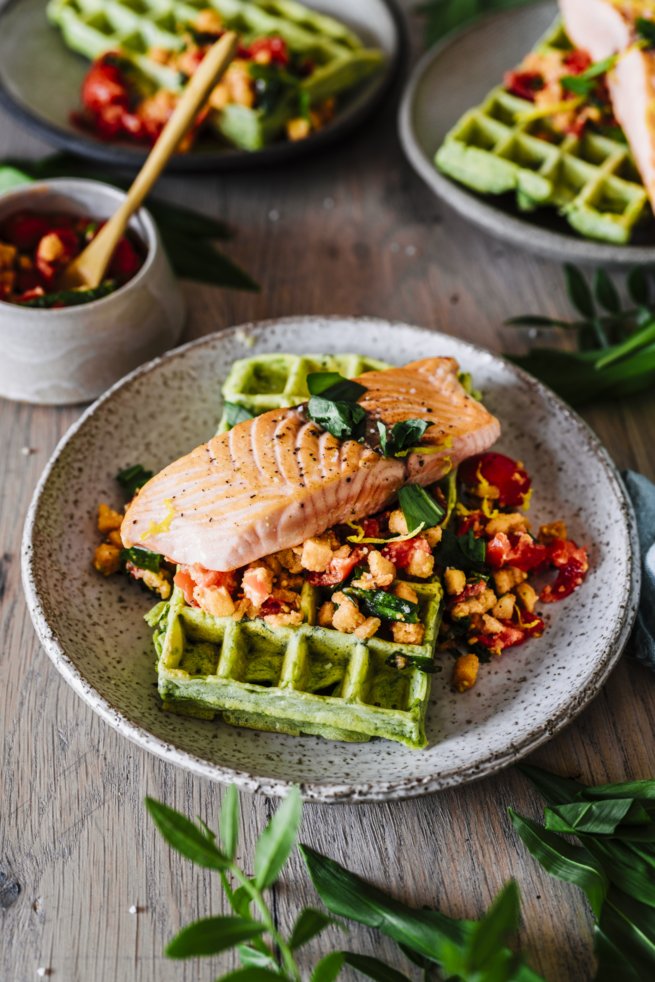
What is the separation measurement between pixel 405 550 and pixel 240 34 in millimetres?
2437

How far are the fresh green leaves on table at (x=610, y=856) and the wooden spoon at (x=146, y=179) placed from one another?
2070 millimetres

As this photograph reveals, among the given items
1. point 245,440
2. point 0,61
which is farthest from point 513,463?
point 0,61

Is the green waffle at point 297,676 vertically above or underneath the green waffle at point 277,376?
underneath

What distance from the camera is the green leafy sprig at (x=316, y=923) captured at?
159cm

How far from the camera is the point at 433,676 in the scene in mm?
2340

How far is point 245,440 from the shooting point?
90.0 inches

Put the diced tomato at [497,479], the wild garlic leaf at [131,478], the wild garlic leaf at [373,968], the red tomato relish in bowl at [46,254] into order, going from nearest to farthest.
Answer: the wild garlic leaf at [373,968], the diced tomato at [497,479], the wild garlic leaf at [131,478], the red tomato relish in bowl at [46,254]

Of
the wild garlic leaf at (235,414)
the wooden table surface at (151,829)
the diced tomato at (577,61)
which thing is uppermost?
the diced tomato at (577,61)

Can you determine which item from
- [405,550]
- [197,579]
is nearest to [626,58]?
[405,550]

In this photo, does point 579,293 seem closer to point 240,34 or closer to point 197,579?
point 240,34

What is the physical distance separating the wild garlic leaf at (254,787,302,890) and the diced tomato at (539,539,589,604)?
1.03 metres

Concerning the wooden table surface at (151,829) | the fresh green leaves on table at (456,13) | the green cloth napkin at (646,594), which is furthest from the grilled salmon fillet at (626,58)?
the green cloth napkin at (646,594)

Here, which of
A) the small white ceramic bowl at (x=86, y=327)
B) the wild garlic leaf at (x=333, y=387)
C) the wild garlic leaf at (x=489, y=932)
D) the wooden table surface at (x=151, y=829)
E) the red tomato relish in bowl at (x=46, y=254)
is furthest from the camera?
the red tomato relish in bowl at (x=46, y=254)

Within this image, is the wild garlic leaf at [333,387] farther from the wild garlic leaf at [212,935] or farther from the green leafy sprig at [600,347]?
the wild garlic leaf at [212,935]
